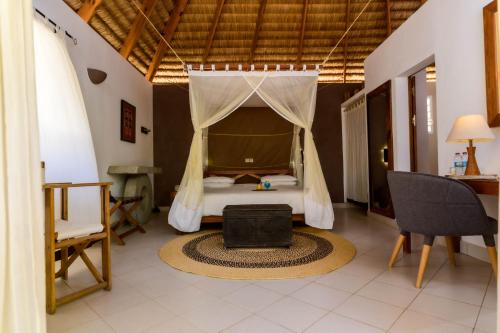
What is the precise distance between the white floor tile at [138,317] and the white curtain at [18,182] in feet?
1.85

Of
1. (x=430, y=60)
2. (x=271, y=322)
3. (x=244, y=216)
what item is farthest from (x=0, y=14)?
(x=430, y=60)

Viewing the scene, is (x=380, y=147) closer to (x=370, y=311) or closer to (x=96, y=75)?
(x=370, y=311)

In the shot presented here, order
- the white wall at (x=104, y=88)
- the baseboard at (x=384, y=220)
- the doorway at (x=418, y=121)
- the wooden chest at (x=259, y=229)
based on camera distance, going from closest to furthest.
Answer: the wooden chest at (x=259, y=229) < the white wall at (x=104, y=88) < the doorway at (x=418, y=121) < the baseboard at (x=384, y=220)

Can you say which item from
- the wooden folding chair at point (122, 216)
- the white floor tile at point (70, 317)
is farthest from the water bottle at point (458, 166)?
the wooden folding chair at point (122, 216)

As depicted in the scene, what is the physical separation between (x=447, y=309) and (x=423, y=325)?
29 centimetres

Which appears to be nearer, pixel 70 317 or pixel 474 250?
pixel 70 317

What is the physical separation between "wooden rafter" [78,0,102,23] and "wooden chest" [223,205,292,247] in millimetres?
2903

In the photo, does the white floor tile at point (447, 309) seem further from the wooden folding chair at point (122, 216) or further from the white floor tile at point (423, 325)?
the wooden folding chair at point (122, 216)

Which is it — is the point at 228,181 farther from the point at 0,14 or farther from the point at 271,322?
the point at 0,14

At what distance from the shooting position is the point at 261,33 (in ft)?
17.3

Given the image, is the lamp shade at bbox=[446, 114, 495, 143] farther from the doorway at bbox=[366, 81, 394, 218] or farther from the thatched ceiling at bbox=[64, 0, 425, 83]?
the thatched ceiling at bbox=[64, 0, 425, 83]

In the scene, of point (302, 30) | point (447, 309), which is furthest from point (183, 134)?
point (447, 309)

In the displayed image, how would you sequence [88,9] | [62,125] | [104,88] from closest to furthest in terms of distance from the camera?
[62,125] < [88,9] < [104,88]

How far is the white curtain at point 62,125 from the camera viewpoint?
246 centimetres
